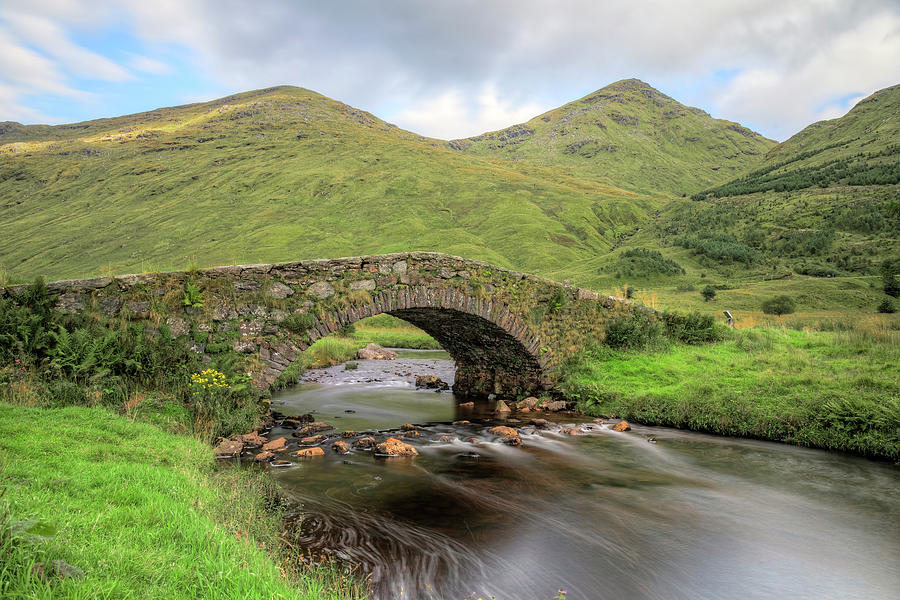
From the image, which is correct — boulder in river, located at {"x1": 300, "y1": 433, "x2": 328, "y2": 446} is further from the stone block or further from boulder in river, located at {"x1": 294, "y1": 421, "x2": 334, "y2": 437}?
the stone block

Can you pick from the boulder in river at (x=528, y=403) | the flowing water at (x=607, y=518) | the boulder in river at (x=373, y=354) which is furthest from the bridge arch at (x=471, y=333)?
the boulder in river at (x=373, y=354)

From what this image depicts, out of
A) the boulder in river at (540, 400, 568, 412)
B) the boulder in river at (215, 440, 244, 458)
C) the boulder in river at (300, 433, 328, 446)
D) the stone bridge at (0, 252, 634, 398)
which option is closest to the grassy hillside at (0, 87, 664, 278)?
the stone bridge at (0, 252, 634, 398)

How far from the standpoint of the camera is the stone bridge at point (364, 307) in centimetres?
→ 923

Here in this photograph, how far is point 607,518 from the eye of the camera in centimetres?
685

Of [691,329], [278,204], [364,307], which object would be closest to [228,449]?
[364,307]

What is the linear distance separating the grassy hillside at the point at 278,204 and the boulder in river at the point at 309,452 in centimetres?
5867

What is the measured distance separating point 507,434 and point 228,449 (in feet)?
19.1

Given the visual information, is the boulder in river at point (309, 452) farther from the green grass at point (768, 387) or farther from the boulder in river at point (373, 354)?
the boulder in river at point (373, 354)

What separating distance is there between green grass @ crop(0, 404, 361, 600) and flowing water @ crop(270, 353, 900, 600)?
105 centimetres

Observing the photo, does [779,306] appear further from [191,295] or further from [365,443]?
[191,295]

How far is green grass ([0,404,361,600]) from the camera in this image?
2797mm

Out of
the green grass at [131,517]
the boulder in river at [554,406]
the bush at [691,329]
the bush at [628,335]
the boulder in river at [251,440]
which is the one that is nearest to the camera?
the green grass at [131,517]

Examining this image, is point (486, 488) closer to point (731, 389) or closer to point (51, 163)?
point (731, 389)

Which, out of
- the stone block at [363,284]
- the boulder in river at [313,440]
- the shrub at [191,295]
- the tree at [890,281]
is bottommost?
the boulder in river at [313,440]
